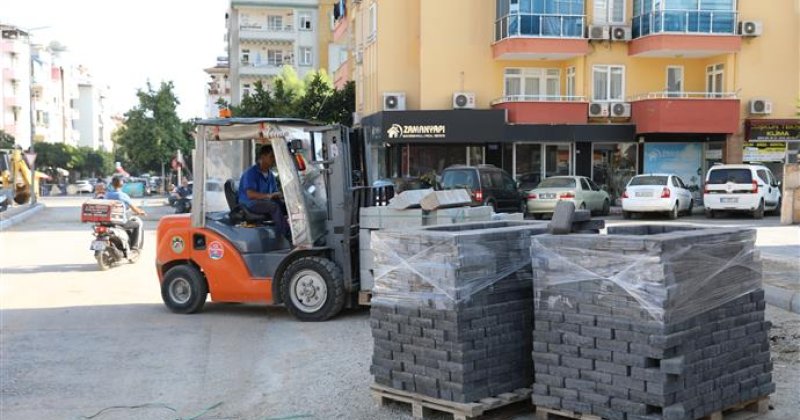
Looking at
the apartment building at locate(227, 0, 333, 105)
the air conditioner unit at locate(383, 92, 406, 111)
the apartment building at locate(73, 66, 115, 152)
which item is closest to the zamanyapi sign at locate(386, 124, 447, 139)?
the air conditioner unit at locate(383, 92, 406, 111)

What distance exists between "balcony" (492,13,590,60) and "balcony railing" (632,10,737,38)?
2730 millimetres

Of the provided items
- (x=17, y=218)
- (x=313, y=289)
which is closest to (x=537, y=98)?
(x=17, y=218)

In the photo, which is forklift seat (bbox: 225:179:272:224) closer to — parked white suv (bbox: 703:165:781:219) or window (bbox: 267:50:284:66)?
parked white suv (bbox: 703:165:781:219)

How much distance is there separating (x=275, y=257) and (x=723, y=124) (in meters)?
27.2

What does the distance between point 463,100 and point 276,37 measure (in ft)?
135

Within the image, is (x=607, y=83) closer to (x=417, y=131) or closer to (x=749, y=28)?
(x=749, y=28)

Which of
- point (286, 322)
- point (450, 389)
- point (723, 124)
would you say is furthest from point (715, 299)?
point (723, 124)

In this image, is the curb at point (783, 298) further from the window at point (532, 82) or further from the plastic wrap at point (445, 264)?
the window at point (532, 82)

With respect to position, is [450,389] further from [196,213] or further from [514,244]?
[196,213]

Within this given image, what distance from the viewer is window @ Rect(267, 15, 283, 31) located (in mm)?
71125

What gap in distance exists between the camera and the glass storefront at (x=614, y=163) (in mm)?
33625

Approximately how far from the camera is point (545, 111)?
106 ft

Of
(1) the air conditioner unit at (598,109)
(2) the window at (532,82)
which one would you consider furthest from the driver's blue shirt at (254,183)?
(2) the window at (532,82)

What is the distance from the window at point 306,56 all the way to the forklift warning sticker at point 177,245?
6186cm
